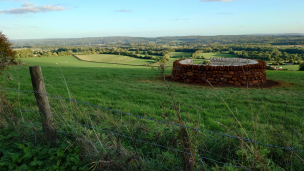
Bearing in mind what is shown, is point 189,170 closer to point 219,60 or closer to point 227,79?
point 227,79

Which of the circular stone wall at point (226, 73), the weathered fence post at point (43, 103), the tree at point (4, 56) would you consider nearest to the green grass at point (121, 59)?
the circular stone wall at point (226, 73)

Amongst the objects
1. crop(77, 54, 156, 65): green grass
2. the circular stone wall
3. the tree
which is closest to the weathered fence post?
the tree

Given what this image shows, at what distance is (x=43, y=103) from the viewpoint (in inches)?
→ 109

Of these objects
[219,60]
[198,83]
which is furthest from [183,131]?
[219,60]

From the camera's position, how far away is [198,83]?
9.72 metres

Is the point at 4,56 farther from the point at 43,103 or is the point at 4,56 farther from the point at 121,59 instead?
the point at 121,59

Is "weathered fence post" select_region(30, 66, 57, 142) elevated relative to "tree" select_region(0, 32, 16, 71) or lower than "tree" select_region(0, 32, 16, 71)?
lower

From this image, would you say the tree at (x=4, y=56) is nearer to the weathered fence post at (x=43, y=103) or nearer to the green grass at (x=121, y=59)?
the weathered fence post at (x=43, y=103)

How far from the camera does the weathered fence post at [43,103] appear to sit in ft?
8.95

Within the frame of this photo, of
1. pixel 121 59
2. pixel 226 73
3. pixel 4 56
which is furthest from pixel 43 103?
pixel 121 59

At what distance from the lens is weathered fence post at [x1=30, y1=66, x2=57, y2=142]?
273 centimetres

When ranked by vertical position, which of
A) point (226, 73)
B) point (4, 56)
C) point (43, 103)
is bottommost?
point (226, 73)

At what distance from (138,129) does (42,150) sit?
4.77 feet

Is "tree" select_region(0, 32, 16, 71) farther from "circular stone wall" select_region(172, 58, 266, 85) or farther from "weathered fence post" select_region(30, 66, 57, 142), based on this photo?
"circular stone wall" select_region(172, 58, 266, 85)
